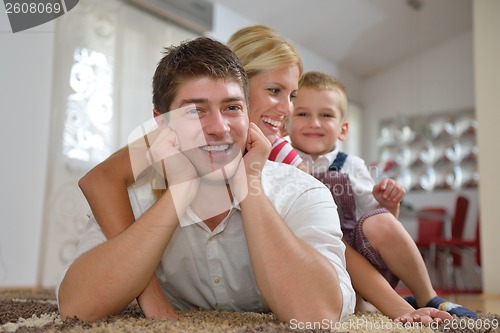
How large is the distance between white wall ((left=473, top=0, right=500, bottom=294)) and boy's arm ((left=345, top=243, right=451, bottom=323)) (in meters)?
2.77

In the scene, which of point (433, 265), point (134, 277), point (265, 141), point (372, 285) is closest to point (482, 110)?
point (433, 265)

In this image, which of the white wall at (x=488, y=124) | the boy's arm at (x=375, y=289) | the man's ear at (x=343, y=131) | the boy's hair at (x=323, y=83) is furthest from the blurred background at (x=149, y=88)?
the boy's arm at (x=375, y=289)

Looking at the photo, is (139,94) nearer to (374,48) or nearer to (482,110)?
(482,110)

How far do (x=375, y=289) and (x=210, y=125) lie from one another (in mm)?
643

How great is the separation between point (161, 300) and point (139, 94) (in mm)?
3466

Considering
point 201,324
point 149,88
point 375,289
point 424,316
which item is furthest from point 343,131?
point 149,88

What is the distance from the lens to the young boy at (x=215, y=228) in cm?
102

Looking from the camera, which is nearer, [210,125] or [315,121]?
[210,125]

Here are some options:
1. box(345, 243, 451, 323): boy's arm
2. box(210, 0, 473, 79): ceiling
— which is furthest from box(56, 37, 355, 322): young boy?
box(210, 0, 473, 79): ceiling

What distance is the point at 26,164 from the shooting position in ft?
11.8

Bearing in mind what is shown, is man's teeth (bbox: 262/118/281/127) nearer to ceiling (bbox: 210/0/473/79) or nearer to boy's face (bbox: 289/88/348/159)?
boy's face (bbox: 289/88/348/159)

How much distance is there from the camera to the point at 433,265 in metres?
5.66

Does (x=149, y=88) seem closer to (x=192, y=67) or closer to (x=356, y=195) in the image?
(x=356, y=195)

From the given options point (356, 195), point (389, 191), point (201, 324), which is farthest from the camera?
point (356, 195)
